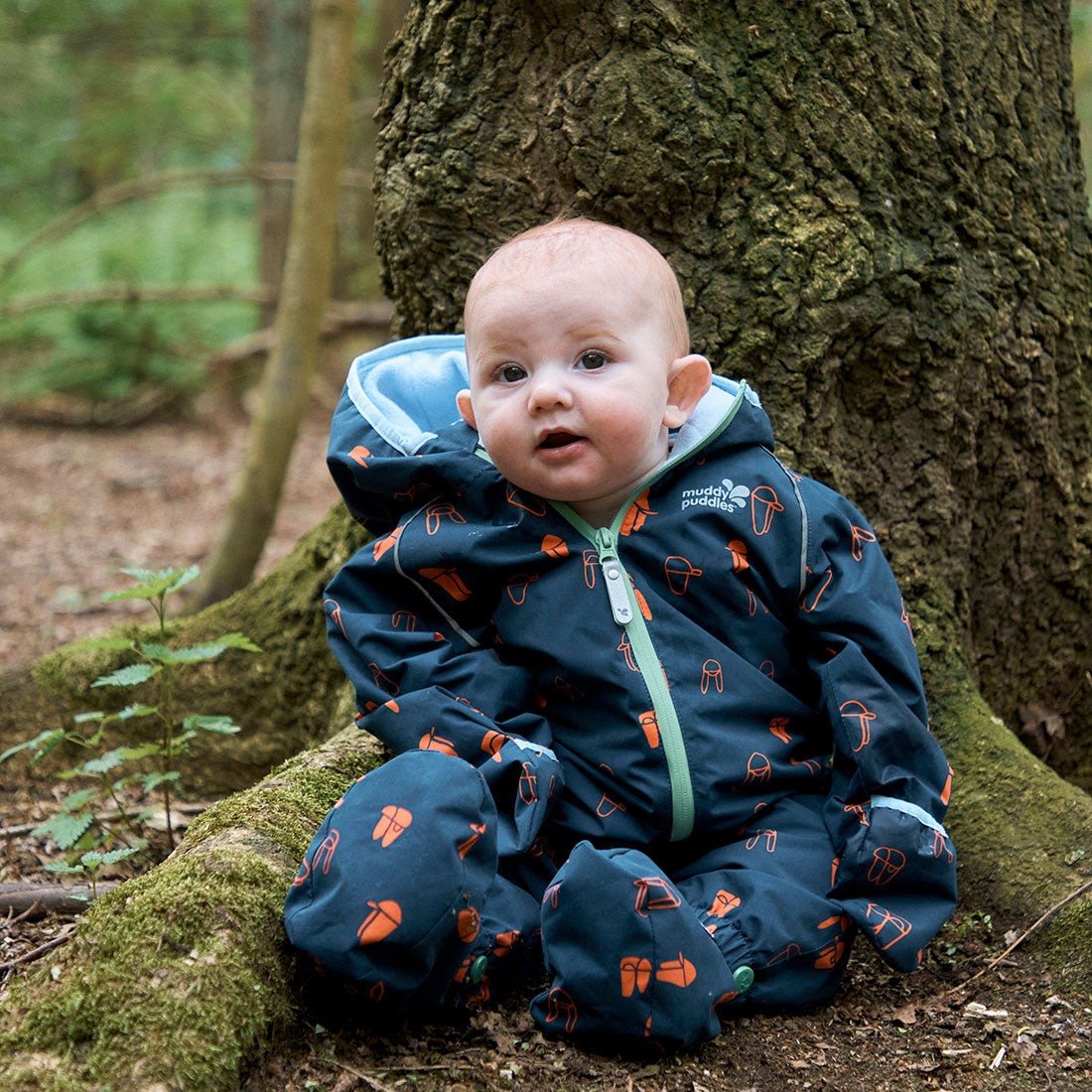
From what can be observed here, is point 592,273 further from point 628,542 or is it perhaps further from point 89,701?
point 89,701

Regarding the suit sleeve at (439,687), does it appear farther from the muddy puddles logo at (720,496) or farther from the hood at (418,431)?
the muddy puddles logo at (720,496)

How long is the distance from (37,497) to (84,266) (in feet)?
17.4

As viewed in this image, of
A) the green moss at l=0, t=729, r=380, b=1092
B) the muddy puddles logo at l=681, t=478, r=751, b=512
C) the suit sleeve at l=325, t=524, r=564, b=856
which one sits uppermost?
the muddy puddles logo at l=681, t=478, r=751, b=512

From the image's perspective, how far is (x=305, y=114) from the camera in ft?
14.8

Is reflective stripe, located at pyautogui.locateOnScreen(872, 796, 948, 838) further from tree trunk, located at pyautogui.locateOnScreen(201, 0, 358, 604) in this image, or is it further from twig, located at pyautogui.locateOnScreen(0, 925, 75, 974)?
tree trunk, located at pyautogui.locateOnScreen(201, 0, 358, 604)

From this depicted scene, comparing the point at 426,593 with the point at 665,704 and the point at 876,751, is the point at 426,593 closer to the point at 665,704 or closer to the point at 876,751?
the point at 665,704

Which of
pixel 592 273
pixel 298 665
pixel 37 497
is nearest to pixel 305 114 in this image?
pixel 298 665

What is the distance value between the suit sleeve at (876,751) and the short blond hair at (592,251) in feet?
1.73

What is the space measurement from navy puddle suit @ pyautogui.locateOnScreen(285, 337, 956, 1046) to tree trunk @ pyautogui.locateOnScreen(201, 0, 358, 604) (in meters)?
2.30

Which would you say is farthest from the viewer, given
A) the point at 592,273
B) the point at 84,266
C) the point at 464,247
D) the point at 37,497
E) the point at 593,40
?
the point at 84,266

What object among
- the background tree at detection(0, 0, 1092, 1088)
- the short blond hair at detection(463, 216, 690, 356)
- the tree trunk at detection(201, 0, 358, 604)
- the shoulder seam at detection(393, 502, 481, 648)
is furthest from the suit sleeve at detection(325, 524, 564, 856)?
the tree trunk at detection(201, 0, 358, 604)

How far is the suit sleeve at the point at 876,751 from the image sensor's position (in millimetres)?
2119

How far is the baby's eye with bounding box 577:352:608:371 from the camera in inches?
86.3

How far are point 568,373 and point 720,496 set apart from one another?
443 millimetres
